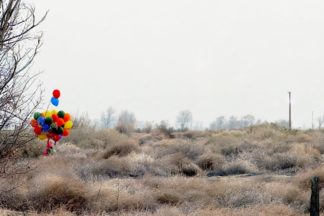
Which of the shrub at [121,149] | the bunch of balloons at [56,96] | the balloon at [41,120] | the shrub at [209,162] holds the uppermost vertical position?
the bunch of balloons at [56,96]

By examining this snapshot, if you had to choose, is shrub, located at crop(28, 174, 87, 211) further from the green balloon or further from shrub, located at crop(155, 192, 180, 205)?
the green balloon

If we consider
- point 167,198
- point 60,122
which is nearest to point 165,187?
point 167,198

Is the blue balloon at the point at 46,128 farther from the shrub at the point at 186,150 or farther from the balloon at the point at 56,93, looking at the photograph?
the shrub at the point at 186,150

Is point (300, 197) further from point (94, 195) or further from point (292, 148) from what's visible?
point (292, 148)

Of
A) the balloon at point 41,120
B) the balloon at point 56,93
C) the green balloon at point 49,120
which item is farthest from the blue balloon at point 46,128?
the balloon at point 56,93

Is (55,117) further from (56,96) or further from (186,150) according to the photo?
(186,150)

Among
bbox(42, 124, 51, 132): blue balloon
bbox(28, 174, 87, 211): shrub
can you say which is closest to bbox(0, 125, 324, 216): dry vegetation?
bbox(28, 174, 87, 211): shrub

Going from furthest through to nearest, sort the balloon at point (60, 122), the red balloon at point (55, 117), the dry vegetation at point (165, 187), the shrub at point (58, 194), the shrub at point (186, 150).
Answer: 1. the shrub at point (186, 150)
2. the red balloon at point (55, 117)
3. the balloon at point (60, 122)
4. the shrub at point (58, 194)
5. the dry vegetation at point (165, 187)

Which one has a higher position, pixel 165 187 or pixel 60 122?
pixel 60 122

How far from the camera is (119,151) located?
21797 millimetres

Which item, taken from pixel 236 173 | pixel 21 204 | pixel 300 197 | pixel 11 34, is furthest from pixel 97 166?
pixel 11 34

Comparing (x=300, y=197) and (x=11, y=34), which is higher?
(x=11, y=34)

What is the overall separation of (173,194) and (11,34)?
7101 millimetres

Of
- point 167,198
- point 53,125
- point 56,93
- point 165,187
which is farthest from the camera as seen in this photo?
point 56,93
